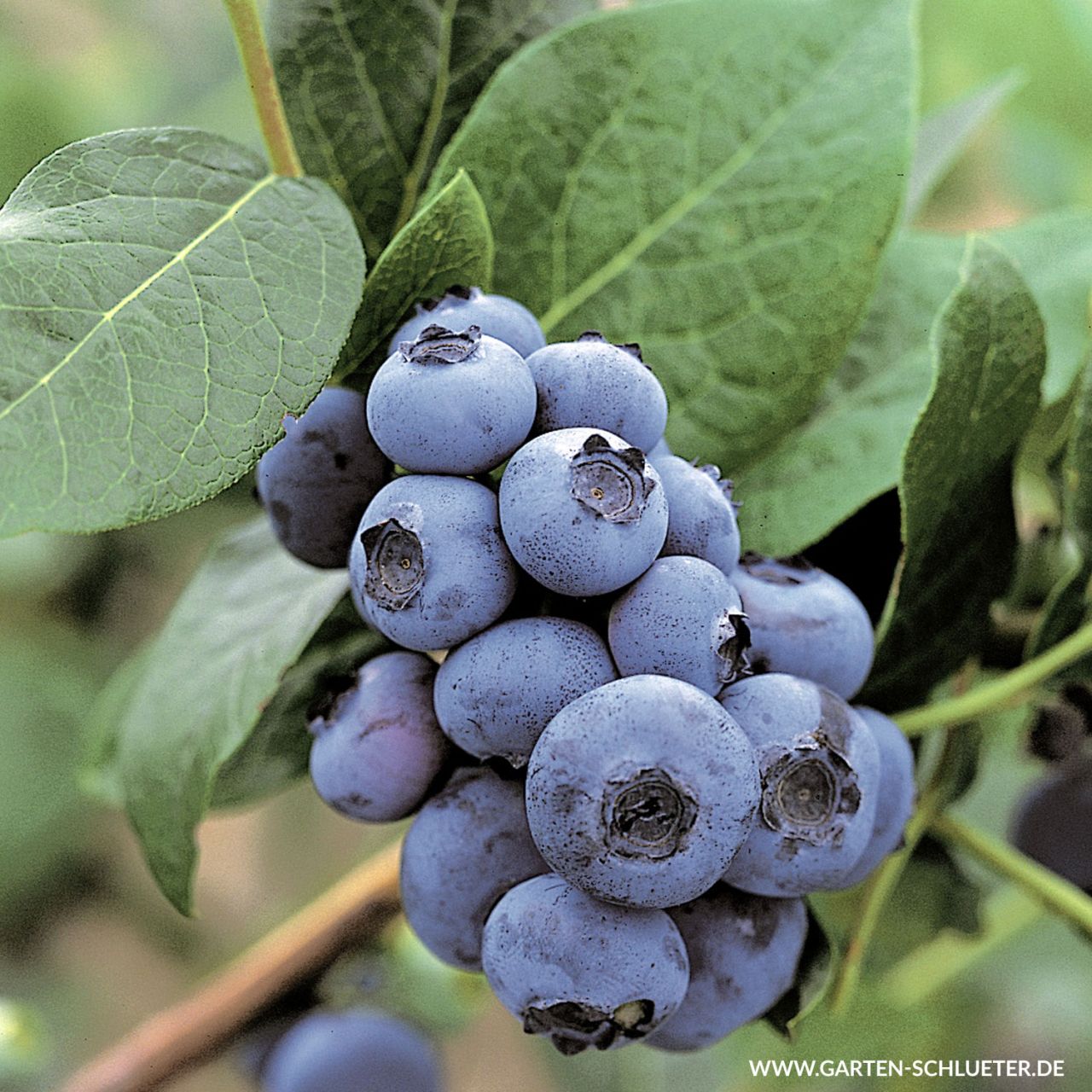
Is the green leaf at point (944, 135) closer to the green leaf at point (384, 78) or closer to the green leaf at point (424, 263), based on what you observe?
the green leaf at point (384, 78)

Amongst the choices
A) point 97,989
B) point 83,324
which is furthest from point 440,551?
point 97,989

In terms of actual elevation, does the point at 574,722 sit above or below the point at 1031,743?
above

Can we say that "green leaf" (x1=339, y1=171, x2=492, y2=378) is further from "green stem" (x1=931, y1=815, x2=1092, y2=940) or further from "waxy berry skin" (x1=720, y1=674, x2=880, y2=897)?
"green stem" (x1=931, y1=815, x2=1092, y2=940)

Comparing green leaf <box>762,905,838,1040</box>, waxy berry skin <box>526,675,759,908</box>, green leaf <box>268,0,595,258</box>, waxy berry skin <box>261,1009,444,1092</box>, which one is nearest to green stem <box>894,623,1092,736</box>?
green leaf <box>762,905,838,1040</box>

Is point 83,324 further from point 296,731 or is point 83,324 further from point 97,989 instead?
point 97,989

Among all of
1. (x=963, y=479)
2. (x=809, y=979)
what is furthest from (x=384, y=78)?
(x=809, y=979)

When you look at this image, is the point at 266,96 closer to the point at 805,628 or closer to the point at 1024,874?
the point at 805,628
